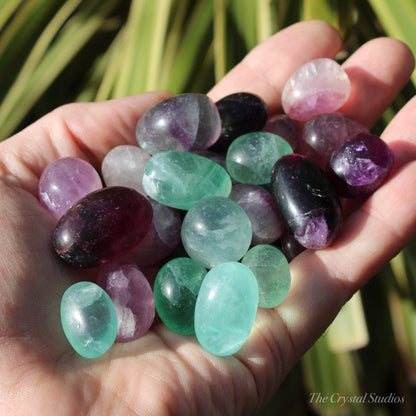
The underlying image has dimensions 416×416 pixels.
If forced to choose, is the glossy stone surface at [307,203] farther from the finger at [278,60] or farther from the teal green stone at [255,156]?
the finger at [278,60]

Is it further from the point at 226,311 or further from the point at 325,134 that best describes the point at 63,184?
the point at 325,134

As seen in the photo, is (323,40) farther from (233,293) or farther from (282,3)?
(233,293)

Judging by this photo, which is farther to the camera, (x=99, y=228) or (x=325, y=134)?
(x=325, y=134)

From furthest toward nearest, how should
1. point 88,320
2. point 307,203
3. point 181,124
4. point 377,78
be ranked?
1. point 377,78
2. point 181,124
3. point 307,203
4. point 88,320

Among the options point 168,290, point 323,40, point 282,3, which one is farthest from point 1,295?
point 282,3

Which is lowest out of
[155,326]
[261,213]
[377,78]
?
[155,326]

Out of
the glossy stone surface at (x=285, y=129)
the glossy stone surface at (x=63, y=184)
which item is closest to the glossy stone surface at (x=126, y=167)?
the glossy stone surface at (x=63, y=184)

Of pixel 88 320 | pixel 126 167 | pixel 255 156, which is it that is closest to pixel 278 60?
pixel 255 156
